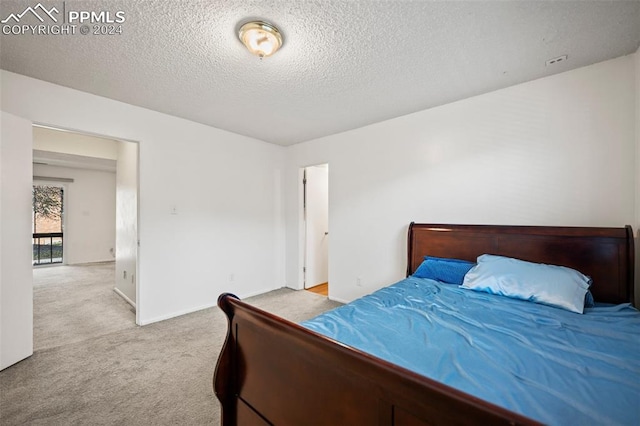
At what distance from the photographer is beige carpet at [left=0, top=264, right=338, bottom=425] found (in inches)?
62.7

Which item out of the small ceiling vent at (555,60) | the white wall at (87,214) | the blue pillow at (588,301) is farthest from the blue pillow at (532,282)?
the white wall at (87,214)

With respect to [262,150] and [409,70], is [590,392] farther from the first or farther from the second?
[262,150]

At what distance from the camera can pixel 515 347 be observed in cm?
118

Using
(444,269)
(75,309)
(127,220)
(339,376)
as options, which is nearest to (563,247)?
(444,269)

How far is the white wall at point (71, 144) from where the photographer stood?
423 cm

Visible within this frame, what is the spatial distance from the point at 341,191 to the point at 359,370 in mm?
2975

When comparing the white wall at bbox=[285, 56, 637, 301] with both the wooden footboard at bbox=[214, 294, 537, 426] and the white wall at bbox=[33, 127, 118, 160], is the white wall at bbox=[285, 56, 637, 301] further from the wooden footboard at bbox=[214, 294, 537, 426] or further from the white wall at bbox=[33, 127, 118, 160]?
the white wall at bbox=[33, 127, 118, 160]

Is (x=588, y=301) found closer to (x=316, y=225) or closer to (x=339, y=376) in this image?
(x=339, y=376)

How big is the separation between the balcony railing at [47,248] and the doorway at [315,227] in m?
6.43

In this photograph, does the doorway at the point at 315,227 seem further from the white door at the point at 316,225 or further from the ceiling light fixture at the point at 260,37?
the ceiling light fixture at the point at 260,37

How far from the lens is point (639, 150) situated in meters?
1.82

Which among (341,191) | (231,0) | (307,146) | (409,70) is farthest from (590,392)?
(307,146)

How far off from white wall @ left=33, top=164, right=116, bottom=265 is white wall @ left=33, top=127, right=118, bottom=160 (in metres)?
2.37

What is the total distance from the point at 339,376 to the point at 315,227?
3.63 meters
